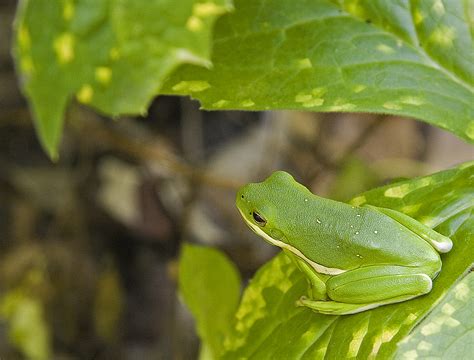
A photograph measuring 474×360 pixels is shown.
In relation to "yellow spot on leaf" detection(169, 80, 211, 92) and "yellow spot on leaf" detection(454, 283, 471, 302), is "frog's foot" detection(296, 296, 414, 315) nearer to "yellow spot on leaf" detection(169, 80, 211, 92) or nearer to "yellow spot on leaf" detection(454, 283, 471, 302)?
"yellow spot on leaf" detection(454, 283, 471, 302)

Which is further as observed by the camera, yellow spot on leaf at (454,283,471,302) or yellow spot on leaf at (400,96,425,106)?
yellow spot on leaf at (400,96,425,106)

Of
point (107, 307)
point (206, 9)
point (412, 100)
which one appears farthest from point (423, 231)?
point (107, 307)

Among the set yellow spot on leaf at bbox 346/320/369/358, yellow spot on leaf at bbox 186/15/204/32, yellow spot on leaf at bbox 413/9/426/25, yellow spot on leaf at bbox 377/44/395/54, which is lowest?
yellow spot on leaf at bbox 346/320/369/358

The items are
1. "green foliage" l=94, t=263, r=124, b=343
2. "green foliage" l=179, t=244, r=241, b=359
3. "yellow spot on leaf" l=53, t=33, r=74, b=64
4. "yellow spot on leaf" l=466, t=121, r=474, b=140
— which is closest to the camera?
"yellow spot on leaf" l=53, t=33, r=74, b=64

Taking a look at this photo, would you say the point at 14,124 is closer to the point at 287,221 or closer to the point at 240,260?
the point at 240,260

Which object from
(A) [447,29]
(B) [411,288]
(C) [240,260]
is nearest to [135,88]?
(B) [411,288]

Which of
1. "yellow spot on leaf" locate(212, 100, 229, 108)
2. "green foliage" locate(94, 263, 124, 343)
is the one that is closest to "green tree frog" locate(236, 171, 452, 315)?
"yellow spot on leaf" locate(212, 100, 229, 108)

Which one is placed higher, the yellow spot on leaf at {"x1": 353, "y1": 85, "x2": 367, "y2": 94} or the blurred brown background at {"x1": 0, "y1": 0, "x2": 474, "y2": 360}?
the yellow spot on leaf at {"x1": 353, "y1": 85, "x2": 367, "y2": 94}
